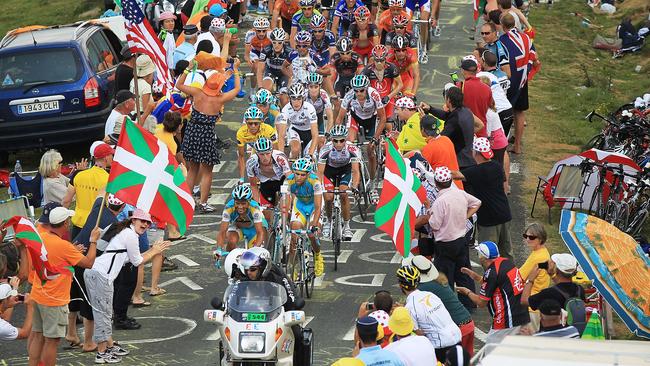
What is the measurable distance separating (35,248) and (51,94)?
9.02 meters

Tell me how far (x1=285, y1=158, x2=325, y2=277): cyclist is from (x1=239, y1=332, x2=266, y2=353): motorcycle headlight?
14.3 ft

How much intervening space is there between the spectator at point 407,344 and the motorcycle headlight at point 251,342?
155 centimetres

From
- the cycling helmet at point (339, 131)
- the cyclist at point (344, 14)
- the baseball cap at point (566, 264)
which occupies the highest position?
the baseball cap at point (566, 264)

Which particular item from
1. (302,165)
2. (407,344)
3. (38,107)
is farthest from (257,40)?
(407,344)

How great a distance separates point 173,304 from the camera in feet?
56.0

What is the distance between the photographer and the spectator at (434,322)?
41.4ft

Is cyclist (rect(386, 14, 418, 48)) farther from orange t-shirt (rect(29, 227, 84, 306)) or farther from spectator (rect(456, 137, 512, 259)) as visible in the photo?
orange t-shirt (rect(29, 227, 84, 306))

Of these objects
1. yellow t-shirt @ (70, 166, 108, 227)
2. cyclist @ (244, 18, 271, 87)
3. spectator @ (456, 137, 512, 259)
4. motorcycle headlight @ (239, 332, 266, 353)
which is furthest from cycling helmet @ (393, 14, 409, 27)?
motorcycle headlight @ (239, 332, 266, 353)

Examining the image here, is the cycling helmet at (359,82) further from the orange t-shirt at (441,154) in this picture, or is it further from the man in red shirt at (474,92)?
the orange t-shirt at (441,154)

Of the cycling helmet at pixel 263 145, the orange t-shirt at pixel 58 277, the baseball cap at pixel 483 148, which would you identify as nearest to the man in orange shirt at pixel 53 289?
the orange t-shirt at pixel 58 277

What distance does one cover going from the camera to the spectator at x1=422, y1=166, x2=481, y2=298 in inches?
625

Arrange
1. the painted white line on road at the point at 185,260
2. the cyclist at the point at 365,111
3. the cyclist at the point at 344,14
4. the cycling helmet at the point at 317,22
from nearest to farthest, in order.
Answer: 1. the painted white line on road at the point at 185,260
2. the cyclist at the point at 365,111
3. the cycling helmet at the point at 317,22
4. the cyclist at the point at 344,14

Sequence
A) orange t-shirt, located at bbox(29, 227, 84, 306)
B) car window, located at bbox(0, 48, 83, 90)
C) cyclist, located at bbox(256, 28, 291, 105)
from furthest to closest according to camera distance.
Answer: cyclist, located at bbox(256, 28, 291, 105) → car window, located at bbox(0, 48, 83, 90) → orange t-shirt, located at bbox(29, 227, 84, 306)

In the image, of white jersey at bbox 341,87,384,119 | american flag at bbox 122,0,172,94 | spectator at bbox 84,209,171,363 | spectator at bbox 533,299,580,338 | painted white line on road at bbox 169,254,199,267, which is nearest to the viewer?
spectator at bbox 533,299,580,338
